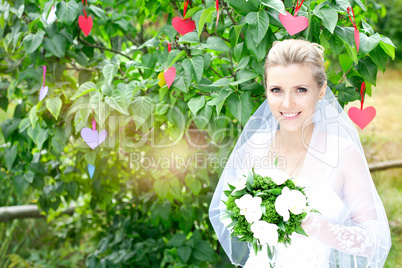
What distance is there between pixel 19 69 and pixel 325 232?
2149 mm

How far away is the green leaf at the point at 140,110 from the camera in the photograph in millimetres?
1953

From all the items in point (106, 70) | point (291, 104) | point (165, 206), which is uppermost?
point (106, 70)

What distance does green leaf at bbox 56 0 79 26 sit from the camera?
206 cm

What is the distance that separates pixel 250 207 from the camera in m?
1.51

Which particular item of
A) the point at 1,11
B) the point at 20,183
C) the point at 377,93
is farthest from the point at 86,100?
the point at 377,93

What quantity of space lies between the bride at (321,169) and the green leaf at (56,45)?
117 centimetres

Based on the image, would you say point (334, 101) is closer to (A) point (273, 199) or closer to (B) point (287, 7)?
(B) point (287, 7)

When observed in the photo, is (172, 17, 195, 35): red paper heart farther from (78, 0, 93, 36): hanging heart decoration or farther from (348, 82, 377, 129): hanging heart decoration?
(348, 82, 377, 129): hanging heart decoration

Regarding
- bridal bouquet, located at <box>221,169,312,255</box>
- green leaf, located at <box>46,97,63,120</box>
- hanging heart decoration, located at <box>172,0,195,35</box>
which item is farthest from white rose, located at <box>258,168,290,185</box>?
green leaf, located at <box>46,97,63,120</box>

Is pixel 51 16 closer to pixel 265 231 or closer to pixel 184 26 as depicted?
pixel 184 26

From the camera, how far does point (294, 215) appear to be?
1522 mm

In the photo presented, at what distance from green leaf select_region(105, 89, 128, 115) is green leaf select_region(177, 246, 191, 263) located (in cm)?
119

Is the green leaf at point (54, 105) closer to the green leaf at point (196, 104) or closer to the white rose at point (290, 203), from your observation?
the green leaf at point (196, 104)

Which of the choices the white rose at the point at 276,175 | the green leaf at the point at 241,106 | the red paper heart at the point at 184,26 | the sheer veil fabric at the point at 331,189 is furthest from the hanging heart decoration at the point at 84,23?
the white rose at the point at 276,175
